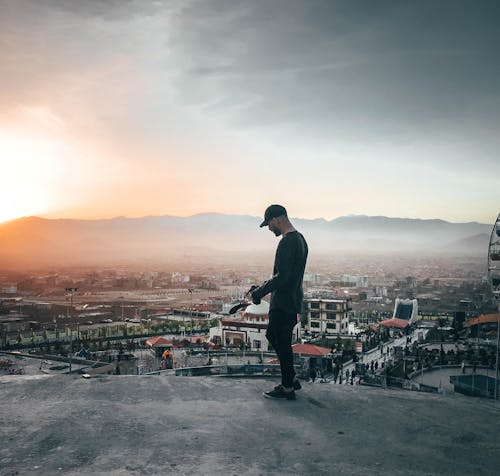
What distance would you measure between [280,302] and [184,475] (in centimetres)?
211

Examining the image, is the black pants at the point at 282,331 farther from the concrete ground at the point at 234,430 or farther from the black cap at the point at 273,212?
the black cap at the point at 273,212

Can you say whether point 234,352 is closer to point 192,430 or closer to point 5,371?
point 5,371

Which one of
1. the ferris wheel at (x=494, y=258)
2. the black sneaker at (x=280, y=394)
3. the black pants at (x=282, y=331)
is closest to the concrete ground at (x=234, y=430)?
the black sneaker at (x=280, y=394)

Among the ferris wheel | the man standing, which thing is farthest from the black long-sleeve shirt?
the ferris wheel

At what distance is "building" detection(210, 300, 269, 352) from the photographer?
4131 centimetres

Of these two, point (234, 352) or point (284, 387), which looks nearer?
point (284, 387)

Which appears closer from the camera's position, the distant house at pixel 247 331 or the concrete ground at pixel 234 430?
the concrete ground at pixel 234 430

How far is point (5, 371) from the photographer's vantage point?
84.6ft

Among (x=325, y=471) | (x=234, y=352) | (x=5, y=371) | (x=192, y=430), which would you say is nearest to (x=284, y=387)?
(x=192, y=430)

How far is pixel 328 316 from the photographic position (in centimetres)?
5156

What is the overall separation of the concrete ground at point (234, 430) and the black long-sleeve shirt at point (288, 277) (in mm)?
800

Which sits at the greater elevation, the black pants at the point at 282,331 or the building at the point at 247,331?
the black pants at the point at 282,331

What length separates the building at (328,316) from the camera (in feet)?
168

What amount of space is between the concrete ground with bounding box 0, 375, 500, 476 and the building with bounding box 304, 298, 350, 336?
157 feet
